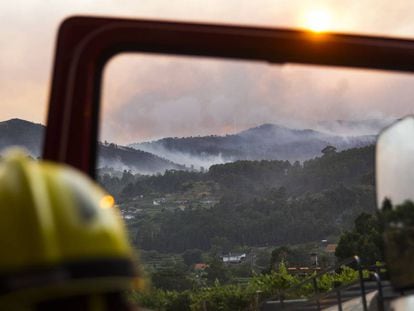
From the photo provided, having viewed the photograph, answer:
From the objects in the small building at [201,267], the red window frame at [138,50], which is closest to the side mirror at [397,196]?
the red window frame at [138,50]

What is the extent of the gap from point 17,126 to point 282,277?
17882cm

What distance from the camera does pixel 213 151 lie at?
148625 mm

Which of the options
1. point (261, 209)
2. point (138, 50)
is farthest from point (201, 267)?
point (138, 50)

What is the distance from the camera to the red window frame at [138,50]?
2.55 meters

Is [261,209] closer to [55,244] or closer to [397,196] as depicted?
[397,196]

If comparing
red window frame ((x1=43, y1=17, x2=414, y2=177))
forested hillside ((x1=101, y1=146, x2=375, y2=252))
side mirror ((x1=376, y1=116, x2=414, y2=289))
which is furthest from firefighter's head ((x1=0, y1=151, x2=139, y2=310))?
forested hillside ((x1=101, y1=146, x2=375, y2=252))

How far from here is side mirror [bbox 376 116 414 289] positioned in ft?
9.49

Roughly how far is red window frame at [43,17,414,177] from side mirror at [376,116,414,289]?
0.31 meters

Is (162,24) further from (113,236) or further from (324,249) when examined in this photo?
(324,249)

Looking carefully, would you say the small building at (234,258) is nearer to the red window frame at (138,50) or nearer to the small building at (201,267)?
the small building at (201,267)

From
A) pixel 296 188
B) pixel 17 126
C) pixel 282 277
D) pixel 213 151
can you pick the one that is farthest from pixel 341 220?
pixel 17 126

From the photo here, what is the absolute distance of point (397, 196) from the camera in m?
2.97

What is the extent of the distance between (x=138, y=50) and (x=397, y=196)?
120cm

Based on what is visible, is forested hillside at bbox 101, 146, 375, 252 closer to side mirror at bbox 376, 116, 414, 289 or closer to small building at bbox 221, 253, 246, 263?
small building at bbox 221, 253, 246, 263
